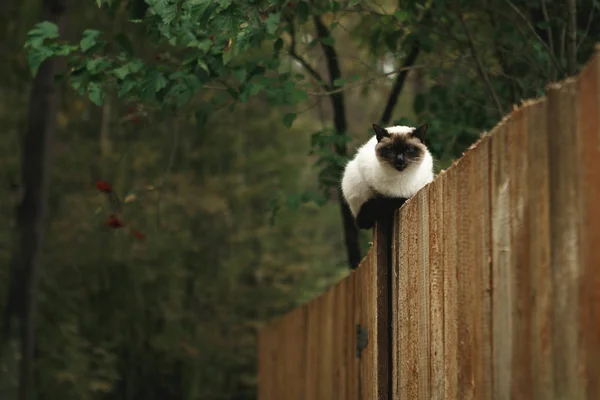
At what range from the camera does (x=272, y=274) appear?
20109 millimetres

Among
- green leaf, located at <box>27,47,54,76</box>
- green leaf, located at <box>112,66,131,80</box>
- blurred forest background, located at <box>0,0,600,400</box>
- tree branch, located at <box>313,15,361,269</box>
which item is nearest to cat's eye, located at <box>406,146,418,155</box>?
green leaf, located at <box>112,66,131,80</box>

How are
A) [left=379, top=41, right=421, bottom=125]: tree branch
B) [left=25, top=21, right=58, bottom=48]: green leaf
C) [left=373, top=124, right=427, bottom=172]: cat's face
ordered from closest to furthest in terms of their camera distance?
[left=373, top=124, right=427, bottom=172]: cat's face → [left=25, top=21, right=58, bottom=48]: green leaf → [left=379, top=41, right=421, bottom=125]: tree branch

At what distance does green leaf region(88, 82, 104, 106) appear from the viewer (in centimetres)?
583

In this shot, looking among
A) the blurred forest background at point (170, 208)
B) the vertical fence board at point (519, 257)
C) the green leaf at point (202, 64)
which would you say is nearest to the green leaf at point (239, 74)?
the green leaf at point (202, 64)

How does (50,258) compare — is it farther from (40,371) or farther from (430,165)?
(430,165)

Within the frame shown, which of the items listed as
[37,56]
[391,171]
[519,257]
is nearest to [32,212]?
[37,56]

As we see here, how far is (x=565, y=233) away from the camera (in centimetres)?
187

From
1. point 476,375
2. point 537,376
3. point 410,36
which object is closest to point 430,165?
point 410,36

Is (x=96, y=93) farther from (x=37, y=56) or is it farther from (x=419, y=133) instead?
(x=419, y=133)

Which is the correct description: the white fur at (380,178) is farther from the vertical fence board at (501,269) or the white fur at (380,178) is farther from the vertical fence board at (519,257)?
the vertical fence board at (519,257)

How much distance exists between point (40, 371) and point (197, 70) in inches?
397

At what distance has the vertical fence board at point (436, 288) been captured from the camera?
122 inches

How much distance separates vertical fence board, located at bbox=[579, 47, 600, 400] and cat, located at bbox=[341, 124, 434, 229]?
2.93 metres

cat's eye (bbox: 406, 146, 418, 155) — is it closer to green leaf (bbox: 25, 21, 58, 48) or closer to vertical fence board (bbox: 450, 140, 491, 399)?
vertical fence board (bbox: 450, 140, 491, 399)
